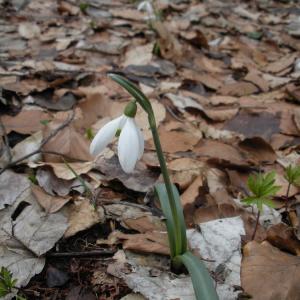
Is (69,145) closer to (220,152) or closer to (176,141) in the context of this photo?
(176,141)

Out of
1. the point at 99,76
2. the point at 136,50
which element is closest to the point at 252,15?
the point at 136,50

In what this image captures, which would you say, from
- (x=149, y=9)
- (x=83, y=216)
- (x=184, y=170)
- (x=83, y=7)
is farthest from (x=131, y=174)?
(x=83, y=7)

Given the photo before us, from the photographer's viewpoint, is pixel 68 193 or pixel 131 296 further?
pixel 68 193

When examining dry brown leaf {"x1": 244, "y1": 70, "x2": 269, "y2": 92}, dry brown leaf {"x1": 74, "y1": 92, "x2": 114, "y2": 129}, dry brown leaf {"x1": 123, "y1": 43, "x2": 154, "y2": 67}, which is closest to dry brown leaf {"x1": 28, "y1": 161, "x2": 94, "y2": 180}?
dry brown leaf {"x1": 74, "y1": 92, "x2": 114, "y2": 129}

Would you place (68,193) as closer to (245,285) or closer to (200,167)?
(200,167)

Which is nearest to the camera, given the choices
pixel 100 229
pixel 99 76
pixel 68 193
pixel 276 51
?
pixel 100 229

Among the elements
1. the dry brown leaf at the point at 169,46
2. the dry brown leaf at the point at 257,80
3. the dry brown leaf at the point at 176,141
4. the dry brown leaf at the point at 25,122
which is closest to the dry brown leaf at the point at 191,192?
the dry brown leaf at the point at 176,141
